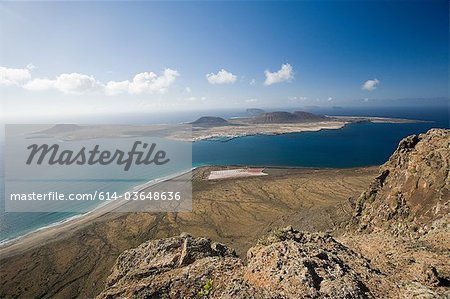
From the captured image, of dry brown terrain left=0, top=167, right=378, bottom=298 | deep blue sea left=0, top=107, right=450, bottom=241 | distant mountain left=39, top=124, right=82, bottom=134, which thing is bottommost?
dry brown terrain left=0, top=167, right=378, bottom=298

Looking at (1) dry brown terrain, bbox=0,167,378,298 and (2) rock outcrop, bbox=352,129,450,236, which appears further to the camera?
(1) dry brown terrain, bbox=0,167,378,298

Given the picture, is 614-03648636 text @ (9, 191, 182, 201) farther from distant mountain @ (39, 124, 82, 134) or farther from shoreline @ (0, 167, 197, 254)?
distant mountain @ (39, 124, 82, 134)

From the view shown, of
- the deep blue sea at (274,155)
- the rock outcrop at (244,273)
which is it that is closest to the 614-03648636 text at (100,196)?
the deep blue sea at (274,155)

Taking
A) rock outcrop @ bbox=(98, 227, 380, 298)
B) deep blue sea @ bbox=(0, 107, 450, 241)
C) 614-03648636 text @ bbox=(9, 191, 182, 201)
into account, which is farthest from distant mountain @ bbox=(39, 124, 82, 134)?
rock outcrop @ bbox=(98, 227, 380, 298)

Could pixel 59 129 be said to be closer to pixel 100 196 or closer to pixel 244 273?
pixel 100 196

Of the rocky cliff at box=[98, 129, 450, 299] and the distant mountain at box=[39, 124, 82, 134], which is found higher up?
the distant mountain at box=[39, 124, 82, 134]

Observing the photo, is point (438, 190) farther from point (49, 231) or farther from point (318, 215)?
point (49, 231)

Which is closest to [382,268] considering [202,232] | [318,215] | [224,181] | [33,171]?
[318,215]
